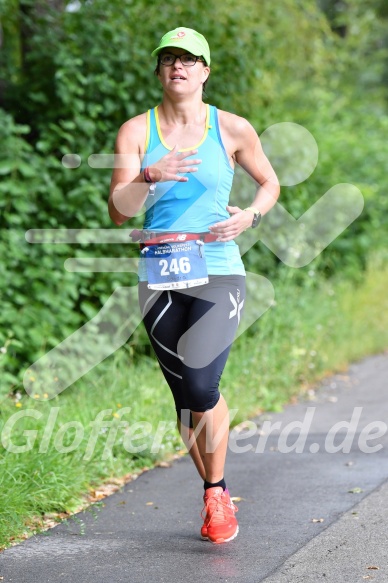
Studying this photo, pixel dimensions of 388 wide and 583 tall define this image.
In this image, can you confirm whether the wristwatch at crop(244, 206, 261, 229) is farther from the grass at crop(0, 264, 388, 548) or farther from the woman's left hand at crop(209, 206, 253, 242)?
the grass at crop(0, 264, 388, 548)

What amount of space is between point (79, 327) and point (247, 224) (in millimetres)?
3745

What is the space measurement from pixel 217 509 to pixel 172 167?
4.98 ft

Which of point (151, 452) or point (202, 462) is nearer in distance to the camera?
point (202, 462)

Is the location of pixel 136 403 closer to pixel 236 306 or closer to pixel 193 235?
pixel 236 306

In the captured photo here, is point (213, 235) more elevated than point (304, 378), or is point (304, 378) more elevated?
point (213, 235)

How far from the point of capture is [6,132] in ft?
27.3

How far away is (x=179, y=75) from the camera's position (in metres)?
4.62

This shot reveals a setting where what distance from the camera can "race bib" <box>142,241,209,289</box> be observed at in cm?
460

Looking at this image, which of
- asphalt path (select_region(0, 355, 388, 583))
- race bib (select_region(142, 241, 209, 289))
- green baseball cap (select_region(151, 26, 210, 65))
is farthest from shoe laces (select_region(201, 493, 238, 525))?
green baseball cap (select_region(151, 26, 210, 65))

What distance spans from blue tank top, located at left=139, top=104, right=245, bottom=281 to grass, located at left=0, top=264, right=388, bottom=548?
4.81 ft

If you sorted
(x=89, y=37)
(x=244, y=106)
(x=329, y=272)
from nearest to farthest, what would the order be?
(x=89, y=37)
(x=244, y=106)
(x=329, y=272)

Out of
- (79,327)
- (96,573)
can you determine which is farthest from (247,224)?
(79,327)

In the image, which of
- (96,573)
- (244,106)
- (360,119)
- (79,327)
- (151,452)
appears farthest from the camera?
(360,119)

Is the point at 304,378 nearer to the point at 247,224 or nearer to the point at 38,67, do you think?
the point at 38,67
